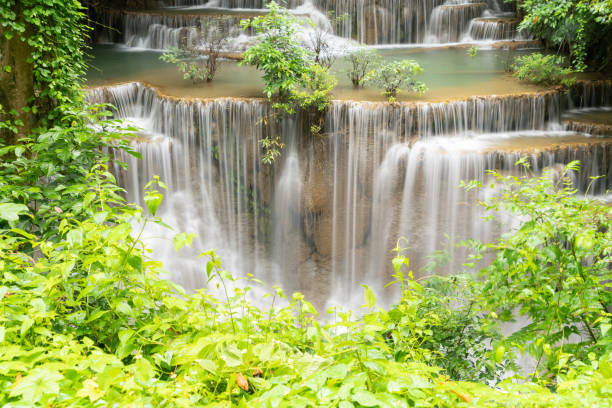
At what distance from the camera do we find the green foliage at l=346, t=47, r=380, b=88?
941cm

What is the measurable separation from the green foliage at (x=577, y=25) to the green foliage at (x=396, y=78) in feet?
7.15

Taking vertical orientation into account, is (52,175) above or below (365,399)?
above

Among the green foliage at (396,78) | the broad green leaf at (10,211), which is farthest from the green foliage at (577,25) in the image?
the broad green leaf at (10,211)

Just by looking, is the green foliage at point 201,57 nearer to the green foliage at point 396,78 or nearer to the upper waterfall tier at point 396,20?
the upper waterfall tier at point 396,20

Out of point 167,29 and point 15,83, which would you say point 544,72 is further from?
point 167,29

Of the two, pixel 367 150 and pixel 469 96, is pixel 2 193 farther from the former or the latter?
pixel 469 96

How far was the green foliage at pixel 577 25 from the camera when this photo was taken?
7.76 m

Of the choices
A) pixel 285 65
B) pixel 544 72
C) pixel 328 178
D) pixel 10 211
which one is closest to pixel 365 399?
pixel 10 211

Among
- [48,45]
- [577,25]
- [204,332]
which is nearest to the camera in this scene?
[204,332]

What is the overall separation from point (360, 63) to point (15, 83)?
6.58 meters

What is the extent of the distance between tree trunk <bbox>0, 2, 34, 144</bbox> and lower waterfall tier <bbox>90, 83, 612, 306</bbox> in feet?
10.6

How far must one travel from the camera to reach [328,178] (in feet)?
28.4

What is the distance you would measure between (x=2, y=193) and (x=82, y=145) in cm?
82

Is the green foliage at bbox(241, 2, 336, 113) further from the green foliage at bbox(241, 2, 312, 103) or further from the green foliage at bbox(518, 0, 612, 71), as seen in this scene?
the green foliage at bbox(518, 0, 612, 71)
